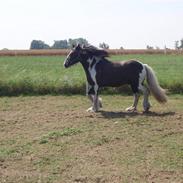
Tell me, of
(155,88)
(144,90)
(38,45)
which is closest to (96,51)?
(144,90)

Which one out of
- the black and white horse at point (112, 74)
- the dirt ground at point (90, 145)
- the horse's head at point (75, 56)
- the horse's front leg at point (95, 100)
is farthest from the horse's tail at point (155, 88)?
the horse's head at point (75, 56)

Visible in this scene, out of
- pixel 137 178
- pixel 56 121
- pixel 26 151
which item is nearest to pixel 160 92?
pixel 56 121

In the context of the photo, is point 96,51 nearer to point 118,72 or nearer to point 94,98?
point 118,72

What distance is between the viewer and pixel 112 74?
1243 cm

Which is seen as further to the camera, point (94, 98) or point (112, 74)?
point (94, 98)

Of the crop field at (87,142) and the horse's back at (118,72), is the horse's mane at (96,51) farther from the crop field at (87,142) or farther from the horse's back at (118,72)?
the crop field at (87,142)

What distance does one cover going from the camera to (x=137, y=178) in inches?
259

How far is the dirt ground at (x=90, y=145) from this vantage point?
22.4 ft

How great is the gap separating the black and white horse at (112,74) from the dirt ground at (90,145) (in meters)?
0.55

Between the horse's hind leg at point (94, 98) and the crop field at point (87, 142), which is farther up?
the horse's hind leg at point (94, 98)

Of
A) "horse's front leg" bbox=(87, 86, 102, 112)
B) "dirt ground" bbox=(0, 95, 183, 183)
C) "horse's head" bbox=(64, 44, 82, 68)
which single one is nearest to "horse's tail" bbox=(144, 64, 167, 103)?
"dirt ground" bbox=(0, 95, 183, 183)

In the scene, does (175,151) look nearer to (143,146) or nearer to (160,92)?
(143,146)

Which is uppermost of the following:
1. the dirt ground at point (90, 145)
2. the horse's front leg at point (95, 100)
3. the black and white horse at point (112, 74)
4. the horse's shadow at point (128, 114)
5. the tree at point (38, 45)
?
the tree at point (38, 45)

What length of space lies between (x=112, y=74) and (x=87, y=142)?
3.91 metres
